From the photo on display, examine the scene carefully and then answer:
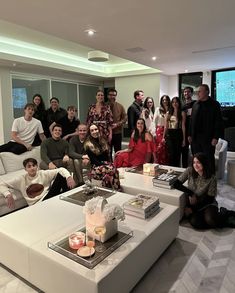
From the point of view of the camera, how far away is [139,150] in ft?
12.3

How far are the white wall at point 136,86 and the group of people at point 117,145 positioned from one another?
204 cm

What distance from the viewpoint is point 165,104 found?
4.29 meters

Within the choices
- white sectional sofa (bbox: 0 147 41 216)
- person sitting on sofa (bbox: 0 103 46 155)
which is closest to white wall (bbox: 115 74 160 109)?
person sitting on sofa (bbox: 0 103 46 155)

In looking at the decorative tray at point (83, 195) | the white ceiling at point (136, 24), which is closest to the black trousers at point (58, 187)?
the decorative tray at point (83, 195)

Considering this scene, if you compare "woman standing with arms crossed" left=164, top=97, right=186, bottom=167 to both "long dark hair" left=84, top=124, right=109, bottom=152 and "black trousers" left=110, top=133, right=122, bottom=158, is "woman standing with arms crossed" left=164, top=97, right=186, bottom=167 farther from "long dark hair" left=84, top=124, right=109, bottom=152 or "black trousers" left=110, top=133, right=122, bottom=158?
"long dark hair" left=84, top=124, right=109, bottom=152

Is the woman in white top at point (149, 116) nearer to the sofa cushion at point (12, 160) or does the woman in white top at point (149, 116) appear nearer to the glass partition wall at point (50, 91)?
the sofa cushion at point (12, 160)

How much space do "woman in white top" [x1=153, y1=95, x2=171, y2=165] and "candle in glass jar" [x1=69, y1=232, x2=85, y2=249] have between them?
2.49 m

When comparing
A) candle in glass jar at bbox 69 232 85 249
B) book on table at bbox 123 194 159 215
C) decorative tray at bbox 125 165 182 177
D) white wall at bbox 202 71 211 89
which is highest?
white wall at bbox 202 71 211 89

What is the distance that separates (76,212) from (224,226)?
149 centimetres

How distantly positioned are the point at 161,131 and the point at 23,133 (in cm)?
222

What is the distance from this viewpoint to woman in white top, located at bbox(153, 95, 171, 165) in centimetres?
416

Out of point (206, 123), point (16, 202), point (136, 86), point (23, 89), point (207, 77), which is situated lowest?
point (16, 202)

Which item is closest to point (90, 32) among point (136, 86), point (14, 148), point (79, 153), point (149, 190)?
point (79, 153)

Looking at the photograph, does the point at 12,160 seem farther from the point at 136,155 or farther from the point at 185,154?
the point at 185,154
